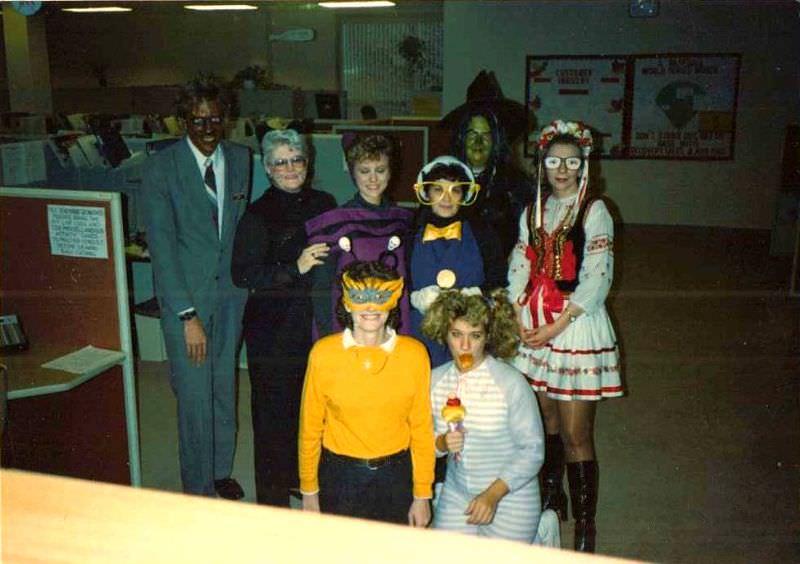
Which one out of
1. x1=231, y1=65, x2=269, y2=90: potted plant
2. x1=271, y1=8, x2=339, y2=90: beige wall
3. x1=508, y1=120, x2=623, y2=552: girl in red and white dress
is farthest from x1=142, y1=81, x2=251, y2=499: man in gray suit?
x1=271, y1=8, x2=339, y2=90: beige wall

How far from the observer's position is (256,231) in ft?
8.36

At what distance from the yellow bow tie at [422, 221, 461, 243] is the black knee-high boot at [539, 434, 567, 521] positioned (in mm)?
888

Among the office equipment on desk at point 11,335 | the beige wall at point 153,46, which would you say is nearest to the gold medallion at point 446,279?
the office equipment on desk at point 11,335

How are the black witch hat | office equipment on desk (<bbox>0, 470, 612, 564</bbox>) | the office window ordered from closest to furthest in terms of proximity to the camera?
office equipment on desk (<bbox>0, 470, 612, 564</bbox>) < the black witch hat < the office window

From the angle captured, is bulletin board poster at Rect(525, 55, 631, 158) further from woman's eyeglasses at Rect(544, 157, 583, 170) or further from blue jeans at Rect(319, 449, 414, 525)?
blue jeans at Rect(319, 449, 414, 525)

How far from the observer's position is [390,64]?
37.6 ft

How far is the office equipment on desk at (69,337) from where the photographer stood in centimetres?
246

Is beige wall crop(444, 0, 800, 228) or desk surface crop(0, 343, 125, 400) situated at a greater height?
beige wall crop(444, 0, 800, 228)

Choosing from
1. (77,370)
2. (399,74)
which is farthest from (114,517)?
(399,74)

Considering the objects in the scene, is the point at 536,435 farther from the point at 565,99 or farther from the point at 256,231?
the point at 565,99

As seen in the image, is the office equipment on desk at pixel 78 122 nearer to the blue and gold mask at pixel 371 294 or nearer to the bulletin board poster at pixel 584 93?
the bulletin board poster at pixel 584 93

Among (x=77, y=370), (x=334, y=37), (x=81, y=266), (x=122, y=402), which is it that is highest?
(x=334, y=37)

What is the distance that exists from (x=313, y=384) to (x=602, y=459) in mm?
1762

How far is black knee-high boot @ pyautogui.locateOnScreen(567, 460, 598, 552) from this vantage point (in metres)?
2.60
